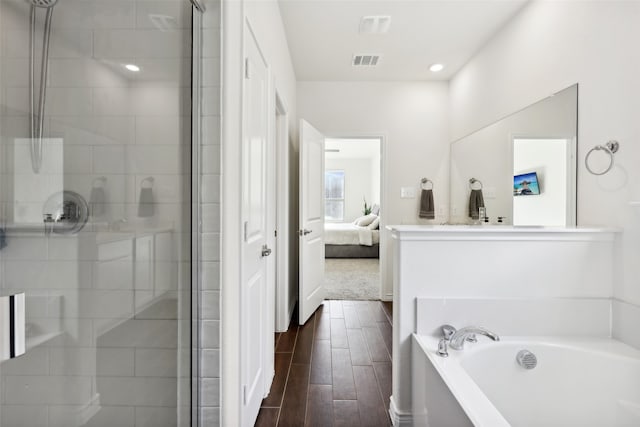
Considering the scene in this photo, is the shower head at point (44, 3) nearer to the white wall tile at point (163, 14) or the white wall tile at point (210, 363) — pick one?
the white wall tile at point (163, 14)

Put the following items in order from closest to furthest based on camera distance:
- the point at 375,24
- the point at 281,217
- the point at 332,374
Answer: the point at 332,374 → the point at 375,24 → the point at 281,217

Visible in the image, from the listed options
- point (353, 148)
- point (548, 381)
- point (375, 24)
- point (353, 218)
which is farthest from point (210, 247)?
point (353, 218)

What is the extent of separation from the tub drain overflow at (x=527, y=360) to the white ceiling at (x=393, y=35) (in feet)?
8.03

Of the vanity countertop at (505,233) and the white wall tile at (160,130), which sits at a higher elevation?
the white wall tile at (160,130)

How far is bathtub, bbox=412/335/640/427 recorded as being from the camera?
4.34 feet

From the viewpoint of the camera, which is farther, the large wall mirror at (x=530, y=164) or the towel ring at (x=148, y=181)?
the large wall mirror at (x=530, y=164)

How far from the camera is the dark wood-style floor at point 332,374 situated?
178 centimetres

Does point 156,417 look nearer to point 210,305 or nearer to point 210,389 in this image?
point 210,389

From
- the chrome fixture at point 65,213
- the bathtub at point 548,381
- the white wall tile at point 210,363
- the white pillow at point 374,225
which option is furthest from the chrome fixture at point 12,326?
the white pillow at point 374,225

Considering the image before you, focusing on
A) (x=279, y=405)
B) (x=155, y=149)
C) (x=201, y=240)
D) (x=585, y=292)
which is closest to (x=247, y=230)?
(x=201, y=240)

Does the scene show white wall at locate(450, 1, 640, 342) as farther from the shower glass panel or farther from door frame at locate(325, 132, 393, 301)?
the shower glass panel

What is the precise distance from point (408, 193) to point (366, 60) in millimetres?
1585

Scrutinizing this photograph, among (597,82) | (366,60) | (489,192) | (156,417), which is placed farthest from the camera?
(366,60)

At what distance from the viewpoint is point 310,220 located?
332cm
